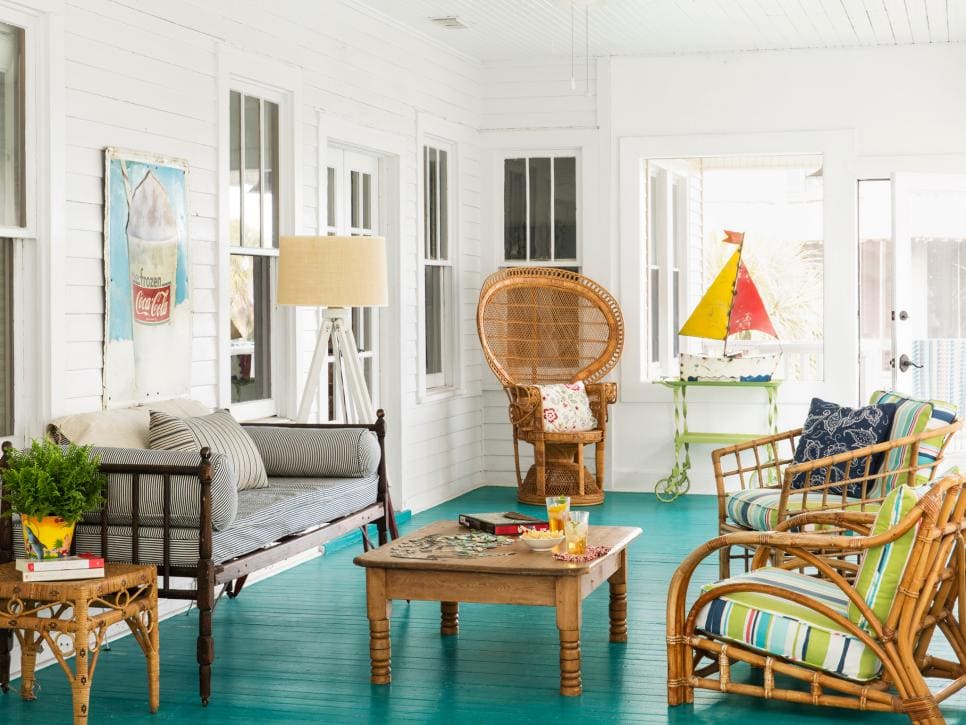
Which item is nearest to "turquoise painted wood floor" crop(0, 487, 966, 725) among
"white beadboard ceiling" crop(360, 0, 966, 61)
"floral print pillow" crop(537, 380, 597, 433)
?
"floral print pillow" crop(537, 380, 597, 433)

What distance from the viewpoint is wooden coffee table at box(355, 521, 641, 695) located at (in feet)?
12.7

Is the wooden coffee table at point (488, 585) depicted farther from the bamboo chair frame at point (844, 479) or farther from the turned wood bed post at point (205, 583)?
the bamboo chair frame at point (844, 479)

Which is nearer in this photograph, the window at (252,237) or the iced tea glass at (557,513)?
the iced tea glass at (557,513)

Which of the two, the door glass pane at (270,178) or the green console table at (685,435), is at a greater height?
the door glass pane at (270,178)

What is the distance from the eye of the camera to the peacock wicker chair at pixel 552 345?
801cm

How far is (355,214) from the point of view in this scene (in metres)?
7.25

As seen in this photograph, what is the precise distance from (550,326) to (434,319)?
789 millimetres

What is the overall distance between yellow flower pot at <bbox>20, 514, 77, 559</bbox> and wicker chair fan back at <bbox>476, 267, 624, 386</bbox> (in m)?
4.75

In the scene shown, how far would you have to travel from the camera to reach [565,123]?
855 centimetres

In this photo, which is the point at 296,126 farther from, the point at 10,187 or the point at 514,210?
the point at 514,210

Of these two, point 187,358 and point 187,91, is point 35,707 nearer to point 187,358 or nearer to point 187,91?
point 187,358

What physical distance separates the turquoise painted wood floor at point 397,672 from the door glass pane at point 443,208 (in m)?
3.12

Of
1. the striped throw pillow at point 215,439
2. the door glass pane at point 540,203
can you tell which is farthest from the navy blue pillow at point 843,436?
the door glass pane at point 540,203

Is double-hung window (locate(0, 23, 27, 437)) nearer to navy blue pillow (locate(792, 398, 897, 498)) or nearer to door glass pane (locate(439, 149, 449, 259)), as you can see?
navy blue pillow (locate(792, 398, 897, 498))
